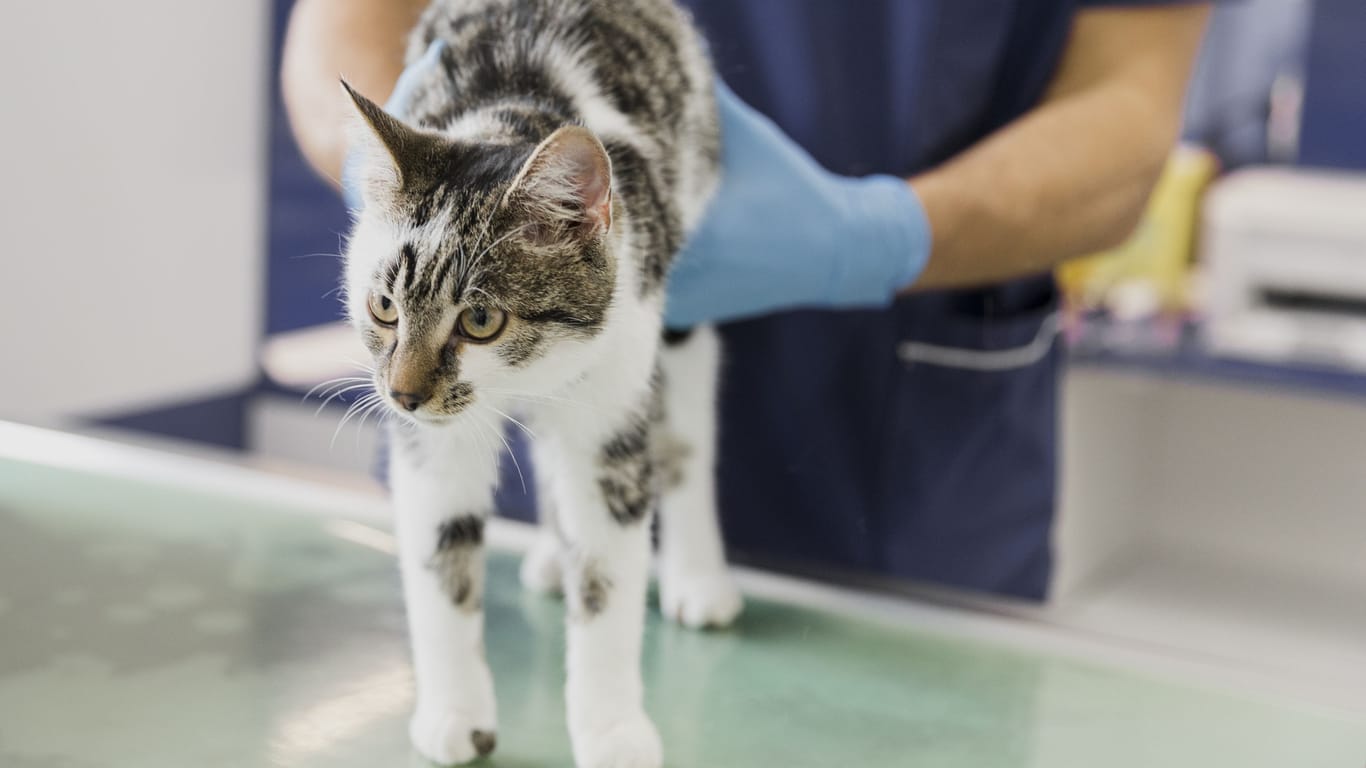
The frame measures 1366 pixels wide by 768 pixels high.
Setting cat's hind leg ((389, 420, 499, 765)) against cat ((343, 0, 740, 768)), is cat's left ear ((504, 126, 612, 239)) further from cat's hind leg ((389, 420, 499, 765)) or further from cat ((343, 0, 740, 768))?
cat's hind leg ((389, 420, 499, 765))

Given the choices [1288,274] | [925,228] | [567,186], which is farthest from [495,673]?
[1288,274]

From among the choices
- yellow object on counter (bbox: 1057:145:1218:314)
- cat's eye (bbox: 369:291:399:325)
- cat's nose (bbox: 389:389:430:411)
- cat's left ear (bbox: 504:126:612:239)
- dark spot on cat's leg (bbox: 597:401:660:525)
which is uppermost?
cat's left ear (bbox: 504:126:612:239)

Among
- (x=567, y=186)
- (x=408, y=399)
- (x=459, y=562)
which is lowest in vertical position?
(x=459, y=562)

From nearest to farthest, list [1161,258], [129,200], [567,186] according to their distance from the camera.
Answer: [567,186]
[129,200]
[1161,258]

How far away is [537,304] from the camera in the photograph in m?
0.85

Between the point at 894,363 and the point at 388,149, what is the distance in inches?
31.2

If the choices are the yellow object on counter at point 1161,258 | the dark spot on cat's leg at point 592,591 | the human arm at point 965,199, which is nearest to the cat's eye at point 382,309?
the dark spot on cat's leg at point 592,591

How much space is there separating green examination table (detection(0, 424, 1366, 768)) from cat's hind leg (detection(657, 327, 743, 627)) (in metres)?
0.03

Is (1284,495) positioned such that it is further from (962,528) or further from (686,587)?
(686,587)

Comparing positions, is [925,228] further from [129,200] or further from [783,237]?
[129,200]

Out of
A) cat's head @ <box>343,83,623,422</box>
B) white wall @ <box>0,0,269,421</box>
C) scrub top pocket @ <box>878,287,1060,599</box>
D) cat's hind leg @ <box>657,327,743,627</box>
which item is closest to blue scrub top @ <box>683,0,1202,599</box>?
scrub top pocket @ <box>878,287,1060,599</box>

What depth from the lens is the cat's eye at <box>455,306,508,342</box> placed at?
0.84 m

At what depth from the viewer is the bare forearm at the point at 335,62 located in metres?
1.34

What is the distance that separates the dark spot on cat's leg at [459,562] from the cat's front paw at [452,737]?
0.07 meters
